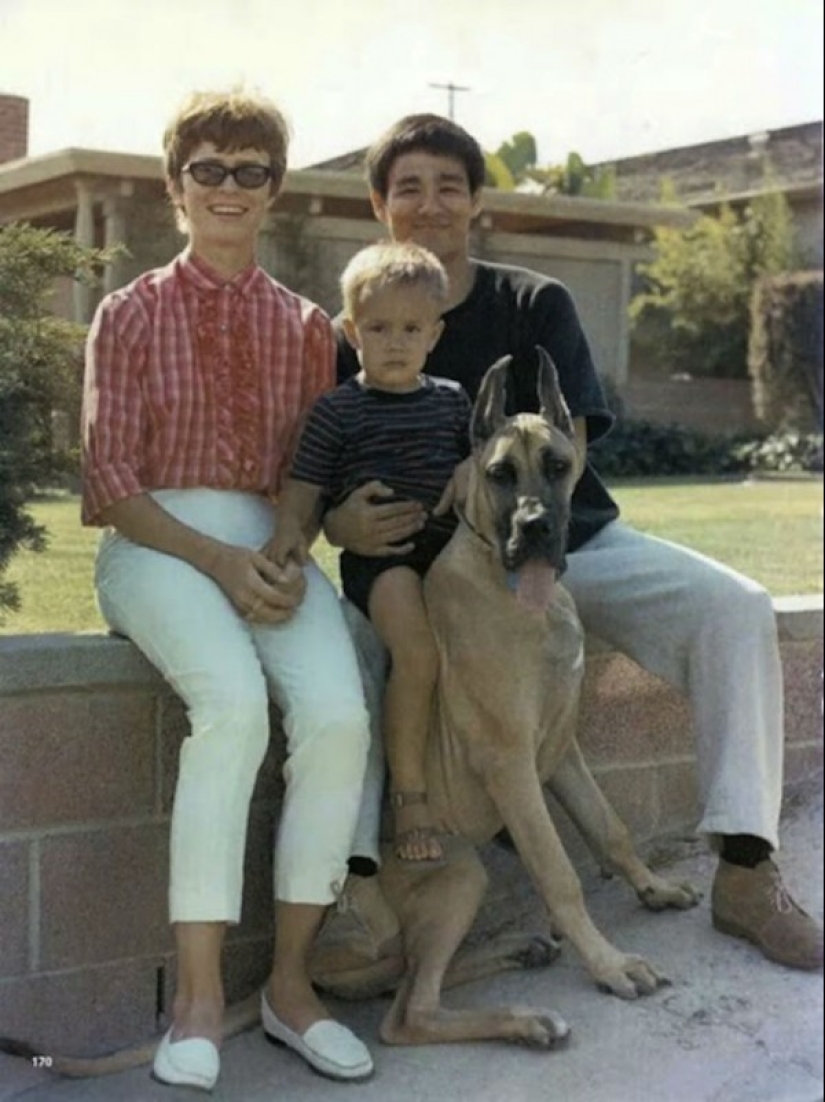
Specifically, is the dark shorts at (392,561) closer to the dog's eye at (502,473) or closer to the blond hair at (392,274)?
the dog's eye at (502,473)

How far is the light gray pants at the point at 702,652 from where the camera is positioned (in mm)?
3670

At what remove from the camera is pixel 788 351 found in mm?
3699

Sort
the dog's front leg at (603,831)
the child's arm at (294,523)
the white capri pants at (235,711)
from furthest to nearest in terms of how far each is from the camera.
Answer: the dog's front leg at (603,831) < the child's arm at (294,523) < the white capri pants at (235,711)

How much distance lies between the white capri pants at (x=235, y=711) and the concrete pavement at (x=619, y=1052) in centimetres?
35

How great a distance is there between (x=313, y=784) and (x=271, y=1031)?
493 millimetres

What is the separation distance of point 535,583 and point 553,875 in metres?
0.61

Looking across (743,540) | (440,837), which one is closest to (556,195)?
(743,540)

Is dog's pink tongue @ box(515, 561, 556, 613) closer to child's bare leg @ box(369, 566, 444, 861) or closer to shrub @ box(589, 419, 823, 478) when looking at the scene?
child's bare leg @ box(369, 566, 444, 861)

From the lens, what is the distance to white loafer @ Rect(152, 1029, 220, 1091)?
311 centimetres

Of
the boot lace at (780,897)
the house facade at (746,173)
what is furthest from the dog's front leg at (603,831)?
the house facade at (746,173)

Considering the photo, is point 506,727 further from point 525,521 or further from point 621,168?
point 621,168

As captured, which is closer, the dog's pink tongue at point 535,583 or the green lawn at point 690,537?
the dog's pink tongue at point 535,583

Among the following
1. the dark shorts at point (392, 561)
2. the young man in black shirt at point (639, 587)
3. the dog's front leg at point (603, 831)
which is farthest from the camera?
the dog's front leg at point (603, 831)

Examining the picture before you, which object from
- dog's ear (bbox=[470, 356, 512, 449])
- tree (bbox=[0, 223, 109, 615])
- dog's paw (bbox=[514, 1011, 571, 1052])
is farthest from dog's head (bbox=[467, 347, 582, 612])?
tree (bbox=[0, 223, 109, 615])
